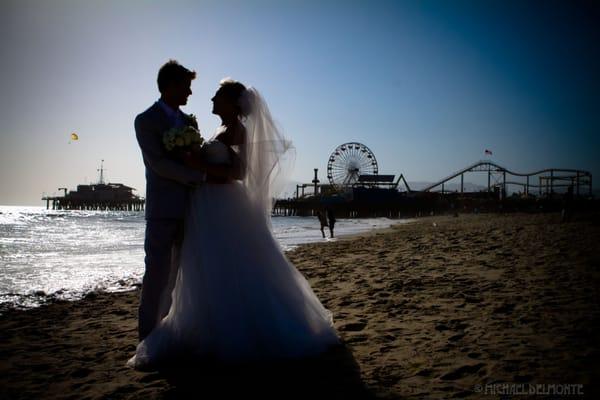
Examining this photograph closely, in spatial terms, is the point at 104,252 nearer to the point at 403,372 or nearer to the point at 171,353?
the point at 171,353

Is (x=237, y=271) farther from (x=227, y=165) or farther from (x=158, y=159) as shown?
(x=158, y=159)

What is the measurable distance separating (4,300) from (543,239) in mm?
10037

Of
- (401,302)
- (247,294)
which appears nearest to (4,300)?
(247,294)

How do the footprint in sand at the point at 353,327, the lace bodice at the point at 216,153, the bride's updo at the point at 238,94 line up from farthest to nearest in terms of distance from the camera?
the footprint in sand at the point at 353,327, the bride's updo at the point at 238,94, the lace bodice at the point at 216,153

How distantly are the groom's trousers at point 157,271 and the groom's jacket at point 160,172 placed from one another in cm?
10

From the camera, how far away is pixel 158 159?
2479 millimetres

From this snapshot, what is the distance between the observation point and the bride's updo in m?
2.67

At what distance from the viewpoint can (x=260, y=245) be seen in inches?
103

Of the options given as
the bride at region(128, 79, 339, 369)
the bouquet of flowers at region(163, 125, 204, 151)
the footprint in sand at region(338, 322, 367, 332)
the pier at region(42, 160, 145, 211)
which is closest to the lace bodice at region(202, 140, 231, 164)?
the bride at region(128, 79, 339, 369)

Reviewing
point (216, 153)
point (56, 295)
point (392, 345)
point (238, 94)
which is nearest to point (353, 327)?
point (392, 345)

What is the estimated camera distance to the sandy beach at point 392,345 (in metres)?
2.06

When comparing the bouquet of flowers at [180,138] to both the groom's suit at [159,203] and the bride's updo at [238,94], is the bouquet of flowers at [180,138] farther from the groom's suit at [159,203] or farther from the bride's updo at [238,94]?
the bride's updo at [238,94]

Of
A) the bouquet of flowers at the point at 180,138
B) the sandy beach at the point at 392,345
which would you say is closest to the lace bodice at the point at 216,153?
the bouquet of flowers at the point at 180,138

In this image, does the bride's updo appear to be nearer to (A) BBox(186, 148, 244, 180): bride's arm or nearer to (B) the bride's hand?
(A) BBox(186, 148, 244, 180): bride's arm
